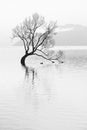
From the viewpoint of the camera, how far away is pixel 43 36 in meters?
61.3

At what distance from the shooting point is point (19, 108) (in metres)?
18.4

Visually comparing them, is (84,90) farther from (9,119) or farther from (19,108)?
(9,119)

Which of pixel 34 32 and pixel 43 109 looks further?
pixel 34 32

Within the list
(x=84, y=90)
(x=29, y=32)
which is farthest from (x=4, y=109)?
(x=29, y=32)

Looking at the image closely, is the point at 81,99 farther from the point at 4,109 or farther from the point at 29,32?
the point at 29,32

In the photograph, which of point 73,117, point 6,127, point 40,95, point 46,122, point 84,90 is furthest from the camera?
point 84,90

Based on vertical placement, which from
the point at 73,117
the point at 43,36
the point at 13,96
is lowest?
the point at 43,36

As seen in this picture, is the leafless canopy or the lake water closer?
the lake water

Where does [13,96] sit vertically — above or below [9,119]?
below

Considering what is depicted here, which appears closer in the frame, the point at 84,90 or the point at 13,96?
the point at 13,96

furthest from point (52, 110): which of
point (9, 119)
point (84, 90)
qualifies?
point (84, 90)

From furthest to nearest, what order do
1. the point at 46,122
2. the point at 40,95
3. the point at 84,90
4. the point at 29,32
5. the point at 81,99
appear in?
the point at 29,32 < the point at 84,90 < the point at 40,95 < the point at 81,99 < the point at 46,122

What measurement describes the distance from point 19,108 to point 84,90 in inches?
346

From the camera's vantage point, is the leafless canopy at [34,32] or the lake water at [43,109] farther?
the leafless canopy at [34,32]
